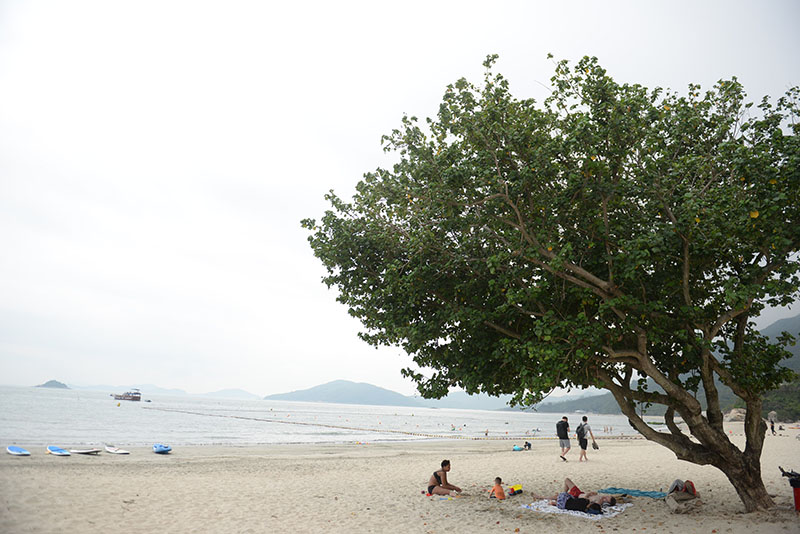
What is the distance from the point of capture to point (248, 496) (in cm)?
1387

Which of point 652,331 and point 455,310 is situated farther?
point 455,310

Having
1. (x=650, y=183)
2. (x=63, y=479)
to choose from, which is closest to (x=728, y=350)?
(x=650, y=183)

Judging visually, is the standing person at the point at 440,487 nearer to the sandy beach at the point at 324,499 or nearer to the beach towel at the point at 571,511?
the sandy beach at the point at 324,499

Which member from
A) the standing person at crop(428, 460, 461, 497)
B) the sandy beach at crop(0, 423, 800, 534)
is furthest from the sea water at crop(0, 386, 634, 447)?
the standing person at crop(428, 460, 461, 497)

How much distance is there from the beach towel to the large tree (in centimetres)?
208

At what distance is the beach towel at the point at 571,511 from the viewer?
36.0 feet

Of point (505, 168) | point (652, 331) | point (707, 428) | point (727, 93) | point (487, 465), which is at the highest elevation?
point (727, 93)

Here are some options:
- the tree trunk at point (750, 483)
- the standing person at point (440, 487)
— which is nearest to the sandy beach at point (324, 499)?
the tree trunk at point (750, 483)

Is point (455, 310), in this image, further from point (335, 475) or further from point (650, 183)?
point (335, 475)

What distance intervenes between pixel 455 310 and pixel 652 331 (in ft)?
13.6

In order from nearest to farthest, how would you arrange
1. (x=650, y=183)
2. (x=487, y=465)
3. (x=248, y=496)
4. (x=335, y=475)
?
1. (x=650, y=183)
2. (x=248, y=496)
3. (x=335, y=475)
4. (x=487, y=465)

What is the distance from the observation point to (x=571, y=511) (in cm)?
1127

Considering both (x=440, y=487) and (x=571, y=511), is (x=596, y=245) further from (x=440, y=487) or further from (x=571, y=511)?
(x=440, y=487)

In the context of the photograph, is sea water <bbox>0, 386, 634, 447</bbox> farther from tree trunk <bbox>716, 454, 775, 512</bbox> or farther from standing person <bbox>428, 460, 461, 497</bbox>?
tree trunk <bbox>716, 454, 775, 512</bbox>
